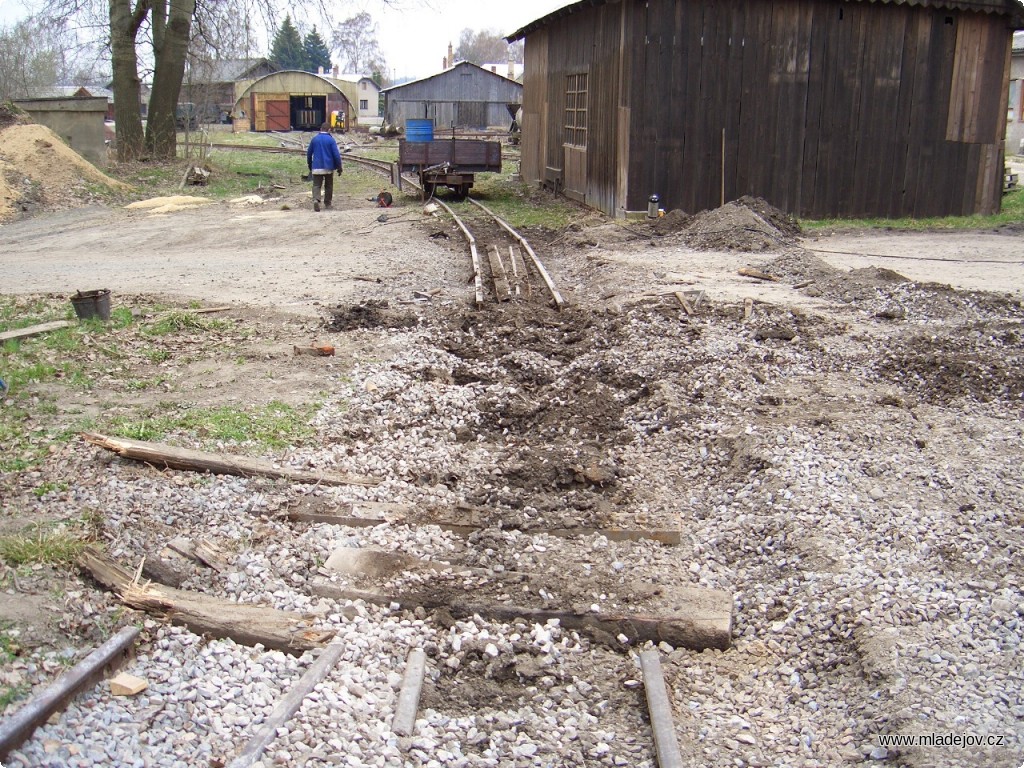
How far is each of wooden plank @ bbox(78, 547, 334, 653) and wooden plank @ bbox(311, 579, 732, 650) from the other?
431 millimetres

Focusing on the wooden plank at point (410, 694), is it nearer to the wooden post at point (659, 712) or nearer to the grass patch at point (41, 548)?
the wooden post at point (659, 712)

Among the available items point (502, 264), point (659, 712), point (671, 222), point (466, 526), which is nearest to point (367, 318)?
point (502, 264)

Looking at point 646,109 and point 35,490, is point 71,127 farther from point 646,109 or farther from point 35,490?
point 35,490

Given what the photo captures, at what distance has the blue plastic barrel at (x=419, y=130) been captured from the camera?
2386 cm

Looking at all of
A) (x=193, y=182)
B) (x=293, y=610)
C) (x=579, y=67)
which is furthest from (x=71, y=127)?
(x=293, y=610)

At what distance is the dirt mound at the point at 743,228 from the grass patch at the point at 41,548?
11757 millimetres

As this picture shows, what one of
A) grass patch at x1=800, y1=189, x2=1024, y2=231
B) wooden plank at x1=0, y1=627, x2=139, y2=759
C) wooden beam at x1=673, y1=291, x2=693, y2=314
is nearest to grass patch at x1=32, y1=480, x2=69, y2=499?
wooden plank at x1=0, y1=627, x2=139, y2=759

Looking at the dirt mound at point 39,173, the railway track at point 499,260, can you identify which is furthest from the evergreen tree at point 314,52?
the railway track at point 499,260

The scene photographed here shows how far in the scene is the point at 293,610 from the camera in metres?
4.74

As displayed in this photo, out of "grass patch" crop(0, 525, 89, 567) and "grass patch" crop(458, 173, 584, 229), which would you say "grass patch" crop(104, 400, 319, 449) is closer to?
"grass patch" crop(0, 525, 89, 567)

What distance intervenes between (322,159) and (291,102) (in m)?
51.0

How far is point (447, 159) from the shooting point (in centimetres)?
2153

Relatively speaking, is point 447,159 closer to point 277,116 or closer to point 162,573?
point 162,573

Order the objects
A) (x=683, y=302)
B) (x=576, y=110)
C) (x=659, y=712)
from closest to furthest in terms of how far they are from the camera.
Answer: (x=659, y=712) < (x=683, y=302) < (x=576, y=110)
